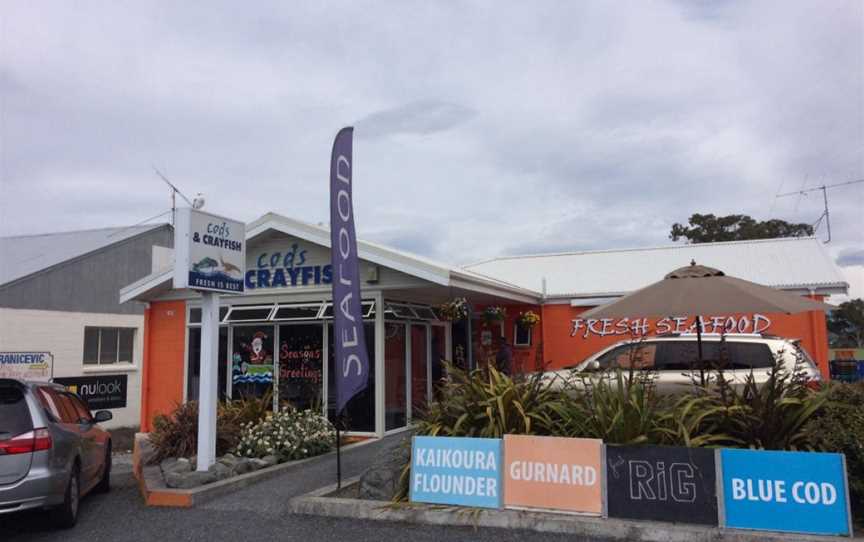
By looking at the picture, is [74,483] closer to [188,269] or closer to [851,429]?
[188,269]

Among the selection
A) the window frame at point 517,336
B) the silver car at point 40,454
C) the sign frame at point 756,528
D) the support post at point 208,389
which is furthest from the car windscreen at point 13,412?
the window frame at point 517,336

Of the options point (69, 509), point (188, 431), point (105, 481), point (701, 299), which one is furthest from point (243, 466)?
point (701, 299)

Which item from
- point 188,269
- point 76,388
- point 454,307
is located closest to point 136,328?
point 76,388

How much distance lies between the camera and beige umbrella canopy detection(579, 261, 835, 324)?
7.15 metres

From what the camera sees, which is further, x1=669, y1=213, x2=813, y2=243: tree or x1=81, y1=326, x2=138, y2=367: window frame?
x1=669, y1=213, x2=813, y2=243: tree

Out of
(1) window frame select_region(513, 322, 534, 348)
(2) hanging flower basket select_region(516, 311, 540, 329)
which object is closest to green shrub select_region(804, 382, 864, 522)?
(2) hanging flower basket select_region(516, 311, 540, 329)

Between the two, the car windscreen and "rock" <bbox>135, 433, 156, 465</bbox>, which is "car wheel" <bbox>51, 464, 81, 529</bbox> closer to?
the car windscreen

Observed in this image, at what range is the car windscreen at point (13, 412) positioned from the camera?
6156 millimetres

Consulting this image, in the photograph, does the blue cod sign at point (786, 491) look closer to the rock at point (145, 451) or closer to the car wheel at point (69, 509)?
the car wheel at point (69, 509)

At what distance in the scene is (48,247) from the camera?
2381 cm

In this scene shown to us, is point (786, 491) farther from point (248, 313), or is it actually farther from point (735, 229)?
point (735, 229)

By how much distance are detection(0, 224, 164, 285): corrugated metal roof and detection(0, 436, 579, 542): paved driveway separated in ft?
49.2

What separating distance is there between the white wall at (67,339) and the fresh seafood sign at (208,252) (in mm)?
13970

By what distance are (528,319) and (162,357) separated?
8.12m
